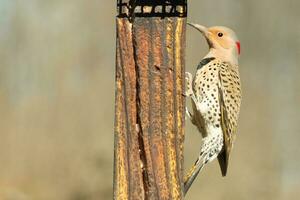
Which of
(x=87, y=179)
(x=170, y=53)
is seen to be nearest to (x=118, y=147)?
(x=170, y=53)

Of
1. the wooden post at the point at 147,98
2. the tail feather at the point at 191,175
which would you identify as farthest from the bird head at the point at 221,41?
the wooden post at the point at 147,98

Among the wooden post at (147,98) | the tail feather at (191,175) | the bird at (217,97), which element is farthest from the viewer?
the bird at (217,97)

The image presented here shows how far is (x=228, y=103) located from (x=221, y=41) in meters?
0.35

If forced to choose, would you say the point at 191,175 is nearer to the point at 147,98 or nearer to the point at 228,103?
the point at 228,103

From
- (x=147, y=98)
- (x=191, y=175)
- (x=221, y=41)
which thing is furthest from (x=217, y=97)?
(x=147, y=98)

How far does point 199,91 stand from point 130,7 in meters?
1.75

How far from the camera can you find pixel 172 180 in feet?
8.67

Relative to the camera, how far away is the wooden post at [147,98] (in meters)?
2.65

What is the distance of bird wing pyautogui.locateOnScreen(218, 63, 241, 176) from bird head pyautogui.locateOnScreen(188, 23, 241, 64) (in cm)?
7

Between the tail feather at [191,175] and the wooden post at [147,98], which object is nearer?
the wooden post at [147,98]

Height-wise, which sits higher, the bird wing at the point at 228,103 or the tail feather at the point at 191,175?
the bird wing at the point at 228,103

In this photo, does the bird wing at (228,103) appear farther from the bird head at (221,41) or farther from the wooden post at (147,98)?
the wooden post at (147,98)

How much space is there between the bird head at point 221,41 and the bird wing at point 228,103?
0.23 ft

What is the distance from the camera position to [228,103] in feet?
14.9
